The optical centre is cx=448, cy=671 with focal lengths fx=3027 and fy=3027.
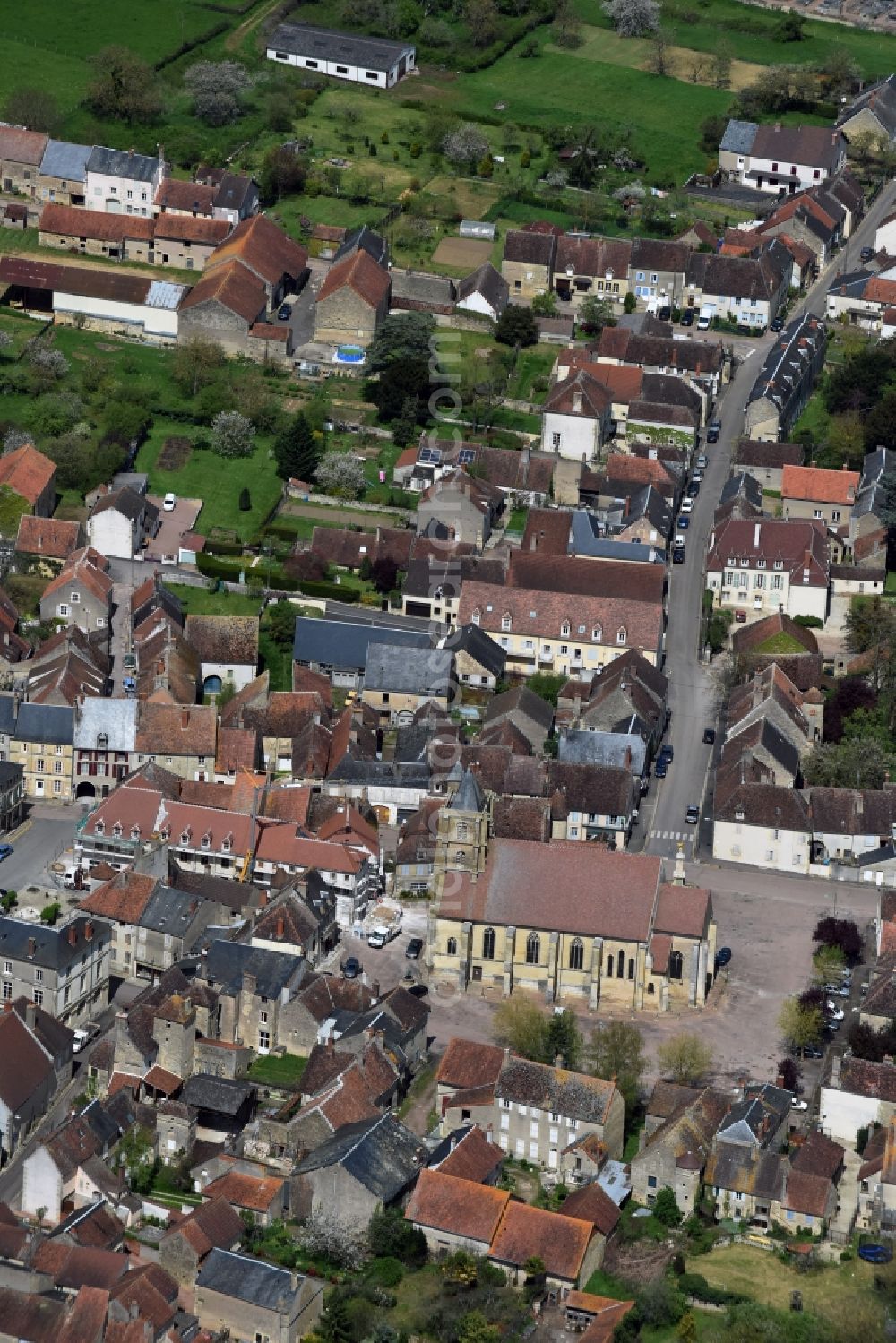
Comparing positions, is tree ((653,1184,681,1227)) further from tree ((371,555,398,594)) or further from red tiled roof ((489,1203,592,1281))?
tree ((371,555,398,594))

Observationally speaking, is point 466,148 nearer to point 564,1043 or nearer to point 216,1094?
point 564,1043

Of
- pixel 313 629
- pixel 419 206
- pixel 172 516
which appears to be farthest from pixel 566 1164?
pixel 419 206

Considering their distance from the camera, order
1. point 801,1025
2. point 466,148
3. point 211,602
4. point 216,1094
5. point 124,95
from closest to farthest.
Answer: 1. point 216,1094
2. point 801,1025
3. point 211,602
4. point 466,148
5. point 124,95

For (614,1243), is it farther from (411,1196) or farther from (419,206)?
(419,206)

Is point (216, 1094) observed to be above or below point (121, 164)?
below

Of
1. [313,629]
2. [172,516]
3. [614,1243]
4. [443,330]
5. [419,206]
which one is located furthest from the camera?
[419,206]

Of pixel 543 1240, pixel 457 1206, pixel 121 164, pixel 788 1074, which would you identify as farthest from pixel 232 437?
pixel 543 1240
